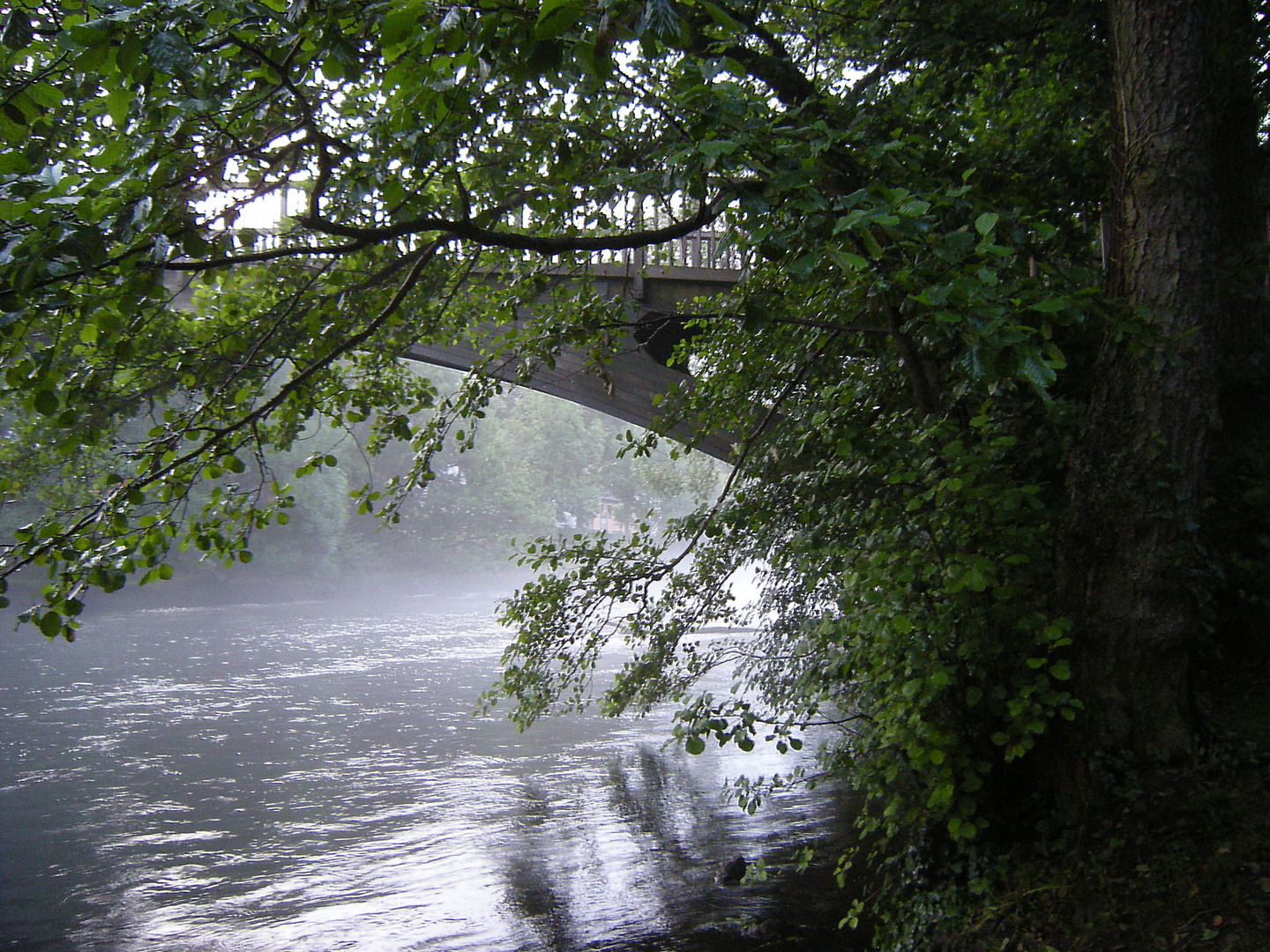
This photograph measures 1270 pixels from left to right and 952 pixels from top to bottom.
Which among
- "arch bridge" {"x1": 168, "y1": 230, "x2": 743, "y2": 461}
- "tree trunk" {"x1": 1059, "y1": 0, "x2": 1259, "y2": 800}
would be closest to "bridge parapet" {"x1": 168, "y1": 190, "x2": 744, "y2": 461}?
"arch bridge" {"x1": 168, "y1": 230, "x2": 743, "y2": 461}

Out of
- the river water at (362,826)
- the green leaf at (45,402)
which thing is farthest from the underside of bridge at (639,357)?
the green leaf at (45,402)

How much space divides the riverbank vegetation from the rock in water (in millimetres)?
2176

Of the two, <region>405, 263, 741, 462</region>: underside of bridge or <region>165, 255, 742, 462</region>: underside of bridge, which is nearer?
<region>165, 255, 742, 462</region>: underside of bridge

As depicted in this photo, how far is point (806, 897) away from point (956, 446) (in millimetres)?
4230

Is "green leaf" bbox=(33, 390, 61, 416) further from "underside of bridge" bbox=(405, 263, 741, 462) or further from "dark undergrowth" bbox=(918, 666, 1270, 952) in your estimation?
"underside of bridge" bbox=(405, 263, 741, 462)

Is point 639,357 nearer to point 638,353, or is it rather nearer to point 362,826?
point 638,353

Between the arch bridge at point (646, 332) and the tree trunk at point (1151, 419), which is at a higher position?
the arch bridge at point (646, 332)

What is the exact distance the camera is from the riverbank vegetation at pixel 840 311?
2.26m

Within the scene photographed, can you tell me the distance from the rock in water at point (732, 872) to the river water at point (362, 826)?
116 mm

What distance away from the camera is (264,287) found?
4.39 m

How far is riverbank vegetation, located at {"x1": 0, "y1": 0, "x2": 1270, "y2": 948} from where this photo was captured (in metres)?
2.26

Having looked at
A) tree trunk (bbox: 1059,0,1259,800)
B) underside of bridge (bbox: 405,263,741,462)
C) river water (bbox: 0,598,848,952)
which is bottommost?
river water (bbox: 0,598,848,952)

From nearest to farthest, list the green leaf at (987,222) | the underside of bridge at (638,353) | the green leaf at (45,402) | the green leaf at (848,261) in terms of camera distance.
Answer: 1. the green leaf at (848,261)
2. the green leaf at (987,222)
3. the green leaf at (45,402)
4. the underside of bridge at (638,353)

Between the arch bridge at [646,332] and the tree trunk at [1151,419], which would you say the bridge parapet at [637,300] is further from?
the tree trunk at [1151,419]
